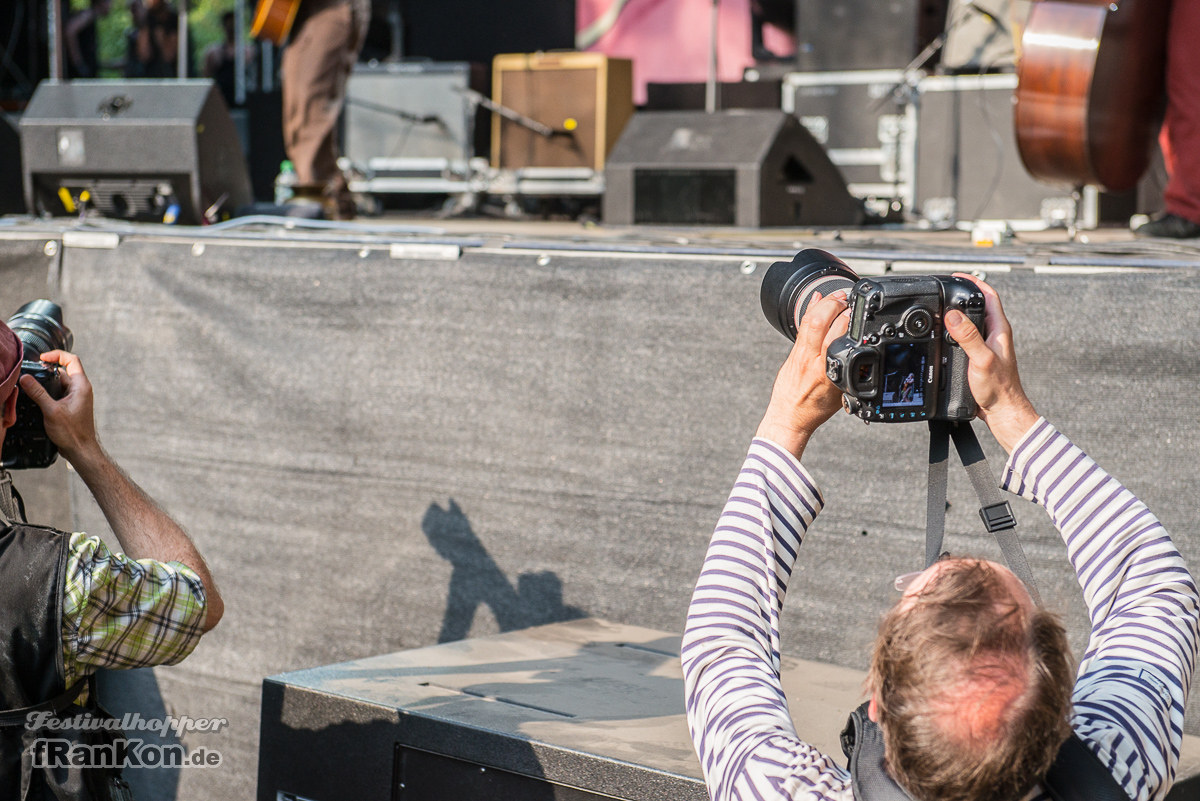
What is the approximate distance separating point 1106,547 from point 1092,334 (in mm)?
777

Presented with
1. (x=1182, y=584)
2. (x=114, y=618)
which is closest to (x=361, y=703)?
(x=114, y=618)

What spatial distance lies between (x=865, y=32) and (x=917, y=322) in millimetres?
5292

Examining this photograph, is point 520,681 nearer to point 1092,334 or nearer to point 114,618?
point 114,618

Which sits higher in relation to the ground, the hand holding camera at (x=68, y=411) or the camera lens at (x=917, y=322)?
the camera lens at (x=917, y=322)

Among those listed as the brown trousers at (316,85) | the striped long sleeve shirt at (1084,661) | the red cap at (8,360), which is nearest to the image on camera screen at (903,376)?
the striped long sleeve shirt at (1084,661)

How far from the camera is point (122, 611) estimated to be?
1.41 m

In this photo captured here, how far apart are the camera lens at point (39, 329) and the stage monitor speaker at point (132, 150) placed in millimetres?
2119

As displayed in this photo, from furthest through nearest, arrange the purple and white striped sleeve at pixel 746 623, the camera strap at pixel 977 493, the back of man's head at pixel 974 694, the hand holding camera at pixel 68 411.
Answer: the hand holding camera at pixel 68 411
the camera strap at pixel 977 493
the purple and white striped sleeve at pixel 746 623
the back of man's head at pixel 974 694

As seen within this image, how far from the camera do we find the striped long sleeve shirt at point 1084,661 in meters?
1.01

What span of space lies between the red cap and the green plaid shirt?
193 mm

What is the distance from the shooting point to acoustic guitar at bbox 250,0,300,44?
4.89m

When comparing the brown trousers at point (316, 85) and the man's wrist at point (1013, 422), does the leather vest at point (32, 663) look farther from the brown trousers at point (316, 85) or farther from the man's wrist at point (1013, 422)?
the brown trousers at point (316, 85)

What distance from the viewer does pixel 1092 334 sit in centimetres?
Result: 184

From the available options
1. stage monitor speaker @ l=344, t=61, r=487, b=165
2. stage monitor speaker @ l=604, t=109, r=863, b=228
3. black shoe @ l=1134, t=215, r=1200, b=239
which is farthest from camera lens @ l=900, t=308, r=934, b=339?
stage monitor speaker @ l=344, t=61, r=487, b=165
